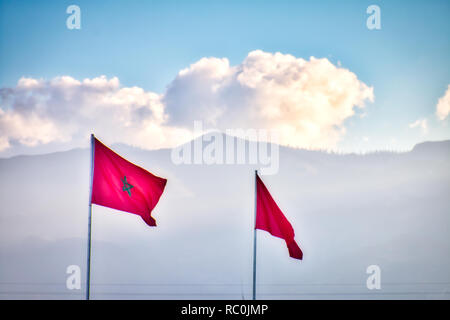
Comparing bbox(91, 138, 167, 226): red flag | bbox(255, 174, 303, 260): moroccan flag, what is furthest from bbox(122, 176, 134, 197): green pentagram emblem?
bbox(255, 174, 303, 260): moroccan flag

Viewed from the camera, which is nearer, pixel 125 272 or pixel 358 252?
pixel 125 272

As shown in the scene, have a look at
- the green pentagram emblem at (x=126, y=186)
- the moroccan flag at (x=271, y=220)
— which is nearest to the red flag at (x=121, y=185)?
the green pentagram emblem at (x=126, y=186)

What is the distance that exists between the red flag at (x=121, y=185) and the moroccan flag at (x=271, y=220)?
10.0 feet

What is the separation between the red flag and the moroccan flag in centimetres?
306

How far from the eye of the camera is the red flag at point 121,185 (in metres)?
9.69

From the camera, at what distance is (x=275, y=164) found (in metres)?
34.8

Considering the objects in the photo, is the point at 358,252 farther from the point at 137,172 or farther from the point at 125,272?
the point at 137,172

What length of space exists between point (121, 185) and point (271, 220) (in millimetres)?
4300

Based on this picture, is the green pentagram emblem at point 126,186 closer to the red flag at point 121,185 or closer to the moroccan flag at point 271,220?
the red flag at point 121,185

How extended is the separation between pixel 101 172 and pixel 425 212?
42.6m

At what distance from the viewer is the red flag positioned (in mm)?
9688

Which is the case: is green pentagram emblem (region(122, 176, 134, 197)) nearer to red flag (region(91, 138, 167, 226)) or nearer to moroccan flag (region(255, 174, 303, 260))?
red flag (region(91, 138, 167, 226))

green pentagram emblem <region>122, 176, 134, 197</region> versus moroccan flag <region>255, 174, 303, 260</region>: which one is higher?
green pentagram emblem <region>122, 176, 134, 197</region>
